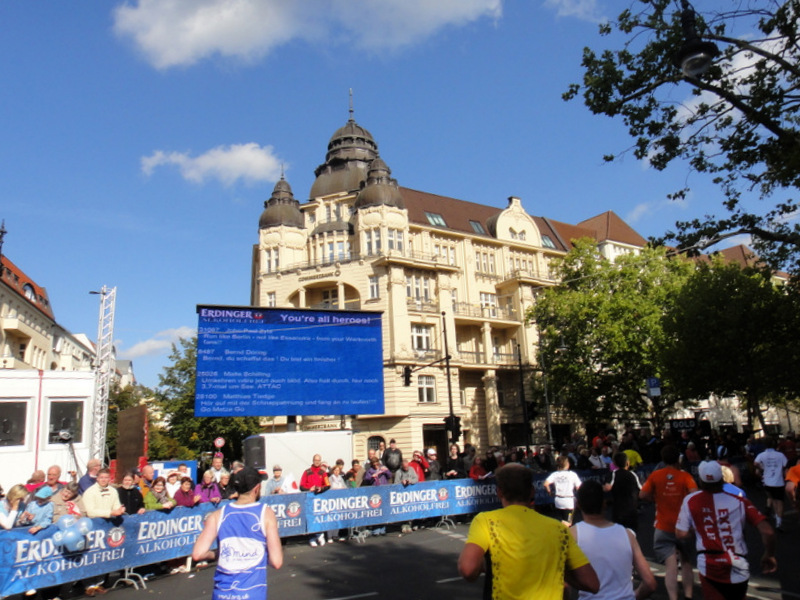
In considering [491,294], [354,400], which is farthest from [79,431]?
[491,294]

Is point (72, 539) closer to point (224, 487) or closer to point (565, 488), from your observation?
point (224, 487)

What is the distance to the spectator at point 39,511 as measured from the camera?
895cm

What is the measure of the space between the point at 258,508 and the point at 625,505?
6025 millimetres

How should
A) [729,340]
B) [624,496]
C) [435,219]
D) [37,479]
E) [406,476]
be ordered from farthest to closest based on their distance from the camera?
[435,219] → [729,340] → [406,476] → [37,479] → [624,496]

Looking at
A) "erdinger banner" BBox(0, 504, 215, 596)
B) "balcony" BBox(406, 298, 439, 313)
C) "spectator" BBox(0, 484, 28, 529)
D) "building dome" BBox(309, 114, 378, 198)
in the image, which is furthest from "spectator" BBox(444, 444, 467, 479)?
"building dome" BBox(309, 114, 378, 198)

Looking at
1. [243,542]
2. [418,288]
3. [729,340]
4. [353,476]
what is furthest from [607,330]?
[243,542]

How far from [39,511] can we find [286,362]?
13.0 metres

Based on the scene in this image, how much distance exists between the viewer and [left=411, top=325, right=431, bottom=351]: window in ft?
143

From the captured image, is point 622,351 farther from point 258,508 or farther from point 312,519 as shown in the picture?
point 258,508

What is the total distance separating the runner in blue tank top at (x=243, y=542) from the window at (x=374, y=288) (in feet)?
127

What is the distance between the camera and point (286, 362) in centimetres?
2222

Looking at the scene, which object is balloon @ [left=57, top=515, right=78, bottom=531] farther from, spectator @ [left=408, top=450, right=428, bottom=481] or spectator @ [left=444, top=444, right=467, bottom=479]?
spectator @ [left=444, top=444, right=467, bottom=479]

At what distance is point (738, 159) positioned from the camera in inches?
516

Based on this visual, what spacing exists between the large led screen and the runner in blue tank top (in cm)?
1686
